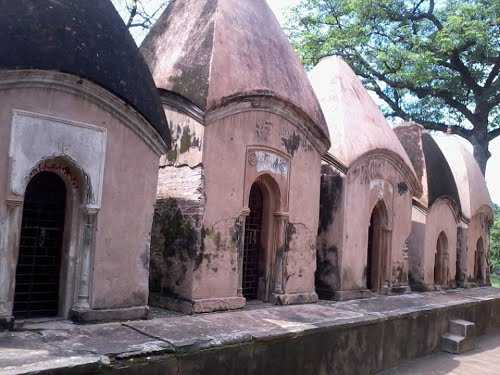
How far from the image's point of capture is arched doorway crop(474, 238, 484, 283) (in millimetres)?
15984

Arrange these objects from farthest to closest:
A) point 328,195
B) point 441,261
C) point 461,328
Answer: point 441,261 → point 461,328 → point 328,195

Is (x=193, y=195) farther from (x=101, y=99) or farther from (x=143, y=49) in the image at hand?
(x=143, y=49)

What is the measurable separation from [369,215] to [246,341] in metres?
5.07

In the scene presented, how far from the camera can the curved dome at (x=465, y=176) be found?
1501 cm

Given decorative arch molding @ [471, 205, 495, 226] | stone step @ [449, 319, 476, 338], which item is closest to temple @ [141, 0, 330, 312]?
stone step @ [449, 319, 476, 338]

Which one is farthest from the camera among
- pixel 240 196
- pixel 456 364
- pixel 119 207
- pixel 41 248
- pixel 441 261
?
pixel 441 261

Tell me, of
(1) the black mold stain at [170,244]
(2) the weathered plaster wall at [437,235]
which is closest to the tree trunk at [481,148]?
(2) the weathered plaster wall at [437,235]

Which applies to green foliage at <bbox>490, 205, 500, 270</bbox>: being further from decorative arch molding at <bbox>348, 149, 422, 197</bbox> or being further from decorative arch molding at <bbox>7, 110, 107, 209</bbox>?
decorative arch molding at <bbox>7, 110, 107, 209</bbox>

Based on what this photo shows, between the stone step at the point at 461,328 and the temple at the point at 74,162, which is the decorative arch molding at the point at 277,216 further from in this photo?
the stone step at the point at 461,328

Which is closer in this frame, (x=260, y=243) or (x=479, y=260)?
(x=260, y=243)

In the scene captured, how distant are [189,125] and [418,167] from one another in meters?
7.47

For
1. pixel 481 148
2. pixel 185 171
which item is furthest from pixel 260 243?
pixel 481 148

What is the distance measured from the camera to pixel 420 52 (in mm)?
19391

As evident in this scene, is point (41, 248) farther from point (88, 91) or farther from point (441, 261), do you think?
point (441, 261)
